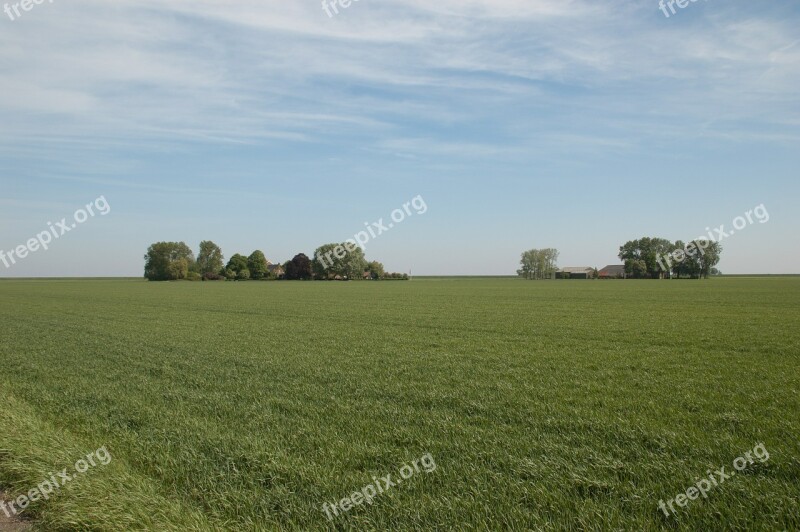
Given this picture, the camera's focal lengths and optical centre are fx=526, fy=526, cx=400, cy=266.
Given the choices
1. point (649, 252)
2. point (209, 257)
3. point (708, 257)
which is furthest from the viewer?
point (209, 257)

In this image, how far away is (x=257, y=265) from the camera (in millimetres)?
151625

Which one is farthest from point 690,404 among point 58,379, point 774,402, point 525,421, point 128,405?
point 58,379

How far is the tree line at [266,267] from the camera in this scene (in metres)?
145

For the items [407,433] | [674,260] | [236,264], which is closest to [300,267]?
[236,264]

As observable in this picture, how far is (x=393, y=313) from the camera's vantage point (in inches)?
1270

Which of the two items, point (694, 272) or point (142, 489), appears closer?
point (142, 489)

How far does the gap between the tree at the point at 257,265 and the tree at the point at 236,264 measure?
5.13ft

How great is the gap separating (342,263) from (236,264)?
31.9 meters

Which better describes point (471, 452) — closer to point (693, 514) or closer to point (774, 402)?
point (693, 514)

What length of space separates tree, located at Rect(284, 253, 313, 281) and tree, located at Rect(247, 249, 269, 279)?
371 inches

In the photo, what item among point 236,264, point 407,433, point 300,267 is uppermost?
point 236,264

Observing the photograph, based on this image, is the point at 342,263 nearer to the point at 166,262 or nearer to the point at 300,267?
the point at 300,267

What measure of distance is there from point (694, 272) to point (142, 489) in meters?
163

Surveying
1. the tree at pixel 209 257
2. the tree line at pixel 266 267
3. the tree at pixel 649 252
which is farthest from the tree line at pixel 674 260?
the tree at pixel 209 257
